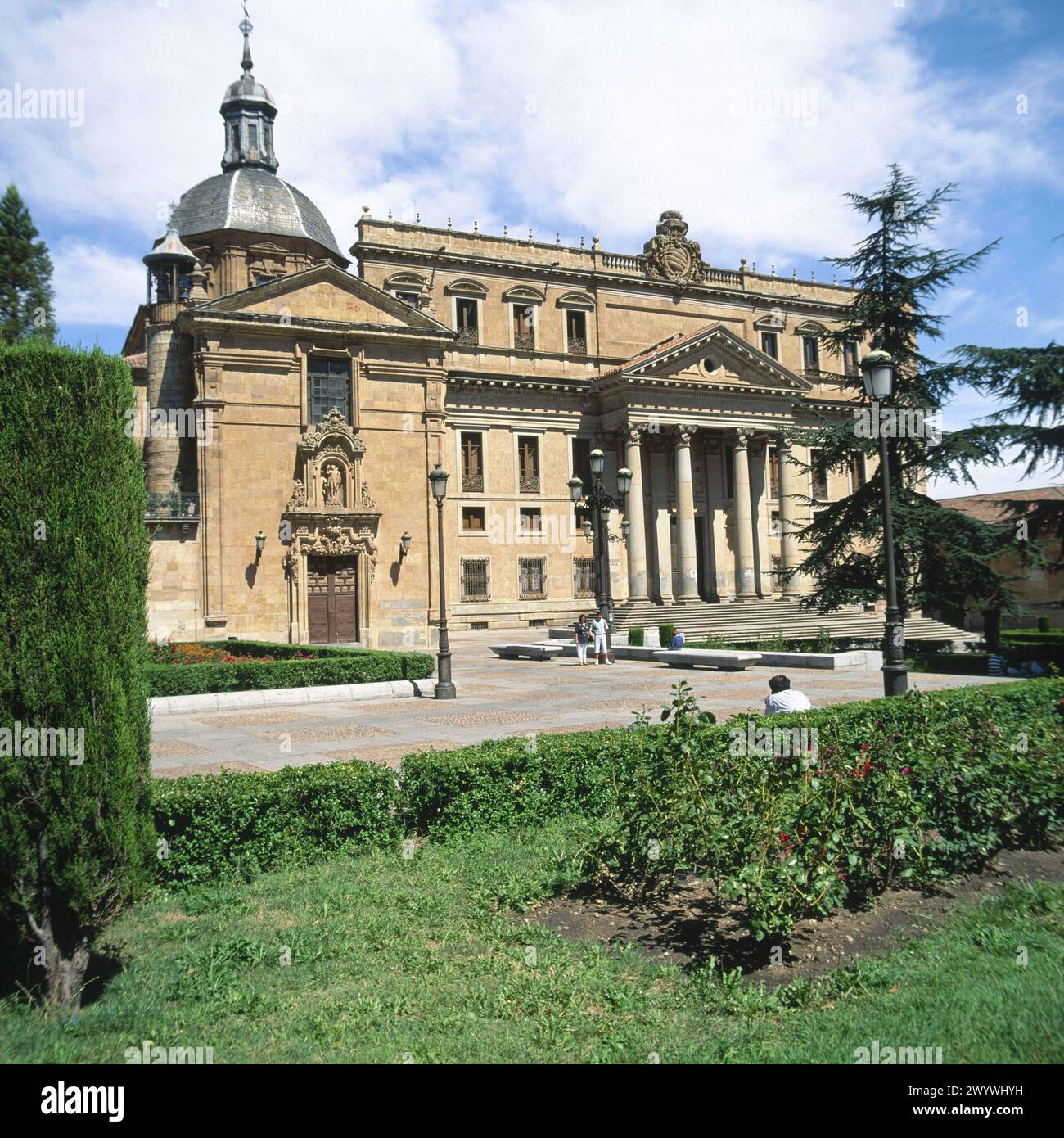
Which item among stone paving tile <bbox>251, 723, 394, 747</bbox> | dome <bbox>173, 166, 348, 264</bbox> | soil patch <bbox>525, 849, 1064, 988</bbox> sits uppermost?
dome <bbox>173, 166, 348, 264</bbox>

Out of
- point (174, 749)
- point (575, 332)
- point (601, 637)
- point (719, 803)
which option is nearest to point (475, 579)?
point (601, 637)

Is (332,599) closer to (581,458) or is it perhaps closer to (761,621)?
(581,458)

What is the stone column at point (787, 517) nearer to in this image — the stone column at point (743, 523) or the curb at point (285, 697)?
the stone column at point (743, 523)

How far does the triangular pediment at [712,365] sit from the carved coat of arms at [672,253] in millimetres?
4085

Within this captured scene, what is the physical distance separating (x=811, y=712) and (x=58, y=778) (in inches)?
283

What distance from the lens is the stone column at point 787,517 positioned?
44.3 m

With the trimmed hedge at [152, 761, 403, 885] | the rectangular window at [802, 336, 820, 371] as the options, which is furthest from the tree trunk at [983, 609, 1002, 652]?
the rectangular window at [802, 336, 820, 371]

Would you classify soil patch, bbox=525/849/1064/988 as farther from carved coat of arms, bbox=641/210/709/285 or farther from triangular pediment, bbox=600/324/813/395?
carved coat of arms, bbox=641/210/709/285

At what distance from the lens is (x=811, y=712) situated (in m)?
9.25

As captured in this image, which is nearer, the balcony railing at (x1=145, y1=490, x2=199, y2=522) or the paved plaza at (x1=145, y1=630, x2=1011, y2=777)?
the paved plaza at (x1=145, y1=630, x2=1011, y2=777)

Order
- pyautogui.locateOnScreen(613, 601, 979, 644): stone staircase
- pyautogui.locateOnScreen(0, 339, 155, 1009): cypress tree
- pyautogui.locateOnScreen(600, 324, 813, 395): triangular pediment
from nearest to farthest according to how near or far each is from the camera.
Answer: pyautogui.locateOnScreen(0, 339, 155, 1009): cypress tree < pyautogui.locateOnScreen(613, 601, 979, 644): stone staircase < pyautogui.locateOnScreen(600, 324, 813, 395): triangular pediment

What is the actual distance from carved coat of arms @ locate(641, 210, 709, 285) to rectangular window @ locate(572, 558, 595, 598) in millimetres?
16269

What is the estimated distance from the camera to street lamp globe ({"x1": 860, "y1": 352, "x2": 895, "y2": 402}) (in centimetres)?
1228
